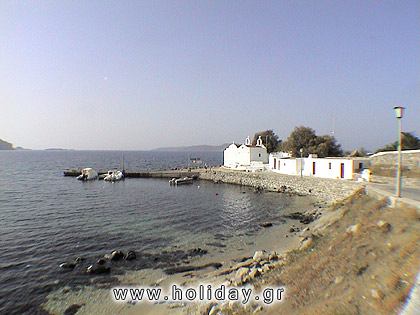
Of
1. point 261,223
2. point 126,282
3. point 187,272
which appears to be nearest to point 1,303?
point 126,282

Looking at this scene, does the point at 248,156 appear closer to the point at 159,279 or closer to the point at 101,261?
the point at 101,261

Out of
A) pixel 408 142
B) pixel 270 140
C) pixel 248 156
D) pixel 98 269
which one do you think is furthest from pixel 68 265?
pixel 270 140

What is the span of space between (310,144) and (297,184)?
54.1ft

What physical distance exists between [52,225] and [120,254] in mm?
11947

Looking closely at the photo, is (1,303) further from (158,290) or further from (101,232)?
(101,232)

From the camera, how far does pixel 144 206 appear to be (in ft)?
106

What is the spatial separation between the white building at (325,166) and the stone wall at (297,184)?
200 cm

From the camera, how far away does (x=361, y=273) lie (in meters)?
7.17

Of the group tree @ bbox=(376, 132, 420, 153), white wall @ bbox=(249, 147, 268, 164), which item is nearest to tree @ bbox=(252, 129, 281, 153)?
white wall @ bbox=(249, 147, 268, 164)

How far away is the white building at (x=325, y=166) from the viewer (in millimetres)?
33531

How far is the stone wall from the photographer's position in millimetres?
31114

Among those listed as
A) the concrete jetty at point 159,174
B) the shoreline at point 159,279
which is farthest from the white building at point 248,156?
the shoreline at point 159,279

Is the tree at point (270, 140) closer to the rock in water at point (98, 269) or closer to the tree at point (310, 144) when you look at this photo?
the tree at point (310, 144)

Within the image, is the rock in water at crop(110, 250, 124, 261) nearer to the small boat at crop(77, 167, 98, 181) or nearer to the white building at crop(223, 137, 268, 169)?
the white building at crop(223, 137, 268, 169)
